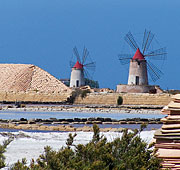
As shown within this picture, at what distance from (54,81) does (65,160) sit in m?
40.1

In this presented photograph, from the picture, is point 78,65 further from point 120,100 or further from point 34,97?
point 120,100

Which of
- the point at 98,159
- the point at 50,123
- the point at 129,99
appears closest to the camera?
the point at 98,159

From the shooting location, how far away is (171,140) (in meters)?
6.42

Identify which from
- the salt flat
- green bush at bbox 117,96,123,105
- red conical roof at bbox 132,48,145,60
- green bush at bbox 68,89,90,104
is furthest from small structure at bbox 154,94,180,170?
Answer: red conical roof at bbox 132,48,145,60

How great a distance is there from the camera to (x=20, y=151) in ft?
29.7

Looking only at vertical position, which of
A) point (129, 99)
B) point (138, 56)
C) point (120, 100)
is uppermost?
point (138, 56)

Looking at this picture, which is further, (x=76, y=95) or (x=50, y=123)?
(x=76, y=95)

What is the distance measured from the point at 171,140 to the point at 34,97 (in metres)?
32.7

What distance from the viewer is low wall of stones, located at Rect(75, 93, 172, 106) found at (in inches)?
1350

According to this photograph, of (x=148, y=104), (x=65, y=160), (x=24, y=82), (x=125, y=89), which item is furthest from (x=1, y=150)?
(x=24, y=82)

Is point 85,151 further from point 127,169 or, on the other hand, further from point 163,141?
point 163,141

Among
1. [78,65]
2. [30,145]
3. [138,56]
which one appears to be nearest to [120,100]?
[138,56]

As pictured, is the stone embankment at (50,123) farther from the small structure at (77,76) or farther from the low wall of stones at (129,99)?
the small structure at (77,76)

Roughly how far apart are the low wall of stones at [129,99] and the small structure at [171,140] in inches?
1074
